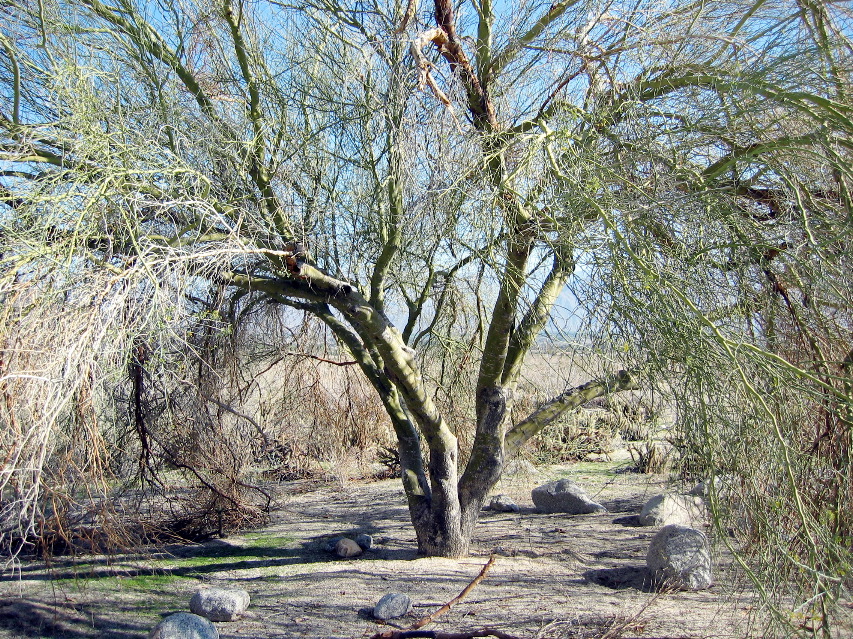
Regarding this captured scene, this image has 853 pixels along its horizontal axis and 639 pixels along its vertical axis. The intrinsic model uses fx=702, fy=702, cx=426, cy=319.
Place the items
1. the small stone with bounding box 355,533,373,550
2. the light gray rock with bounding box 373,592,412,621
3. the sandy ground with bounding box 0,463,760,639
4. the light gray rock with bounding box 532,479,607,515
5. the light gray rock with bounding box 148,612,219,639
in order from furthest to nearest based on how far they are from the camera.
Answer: the light gray rock with bounding box 532,479,607,515, the small stone with bounding box 355,533,373,550, the light gray rock with bounding box 373,592,412,621, the sandy ground with bounding box 0,463,760,639, the light gray rock with bounding box 148,612,219,639

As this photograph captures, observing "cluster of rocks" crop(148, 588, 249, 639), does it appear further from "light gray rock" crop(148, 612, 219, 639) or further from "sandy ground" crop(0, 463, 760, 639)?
"sandy ground" crop(0, 463, 760, 639)

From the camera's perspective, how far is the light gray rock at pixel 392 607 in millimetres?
5402

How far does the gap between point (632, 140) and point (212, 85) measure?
3.93 metres

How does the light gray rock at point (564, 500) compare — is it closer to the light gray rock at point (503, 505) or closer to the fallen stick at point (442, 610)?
the light gray rock at point (503, 505)

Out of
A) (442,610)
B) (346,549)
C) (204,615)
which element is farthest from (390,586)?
(442,610)

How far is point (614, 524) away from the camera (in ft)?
28.6

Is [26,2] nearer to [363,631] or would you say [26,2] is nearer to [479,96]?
[479,96]

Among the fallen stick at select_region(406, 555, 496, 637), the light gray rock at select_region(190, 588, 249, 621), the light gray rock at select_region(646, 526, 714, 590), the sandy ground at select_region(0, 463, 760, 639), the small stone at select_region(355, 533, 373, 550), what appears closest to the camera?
the fallen stick at select_region(406, 555, 496, 637)

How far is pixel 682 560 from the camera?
237 inches

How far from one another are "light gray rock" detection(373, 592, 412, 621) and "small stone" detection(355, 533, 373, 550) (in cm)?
231

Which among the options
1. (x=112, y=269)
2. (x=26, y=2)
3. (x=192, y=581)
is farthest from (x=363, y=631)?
(x=26, y=2)

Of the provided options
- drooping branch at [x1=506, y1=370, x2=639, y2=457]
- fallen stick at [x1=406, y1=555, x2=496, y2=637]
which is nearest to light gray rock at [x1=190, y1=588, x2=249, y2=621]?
fallen stick at [x1=406, y1=555, x2=496, y2=637]

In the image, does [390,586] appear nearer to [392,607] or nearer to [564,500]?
[392,607]

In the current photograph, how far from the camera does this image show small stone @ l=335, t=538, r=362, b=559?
24.9ft
